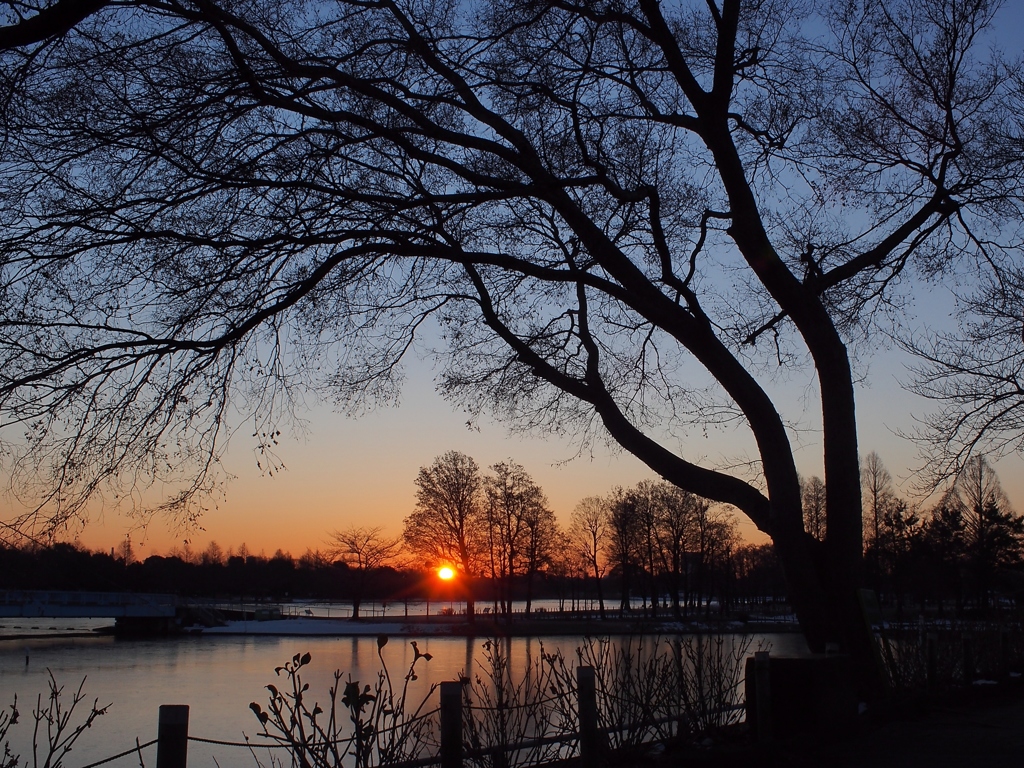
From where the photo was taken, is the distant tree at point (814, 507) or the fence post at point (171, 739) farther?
the distant tree at point (814, 507)

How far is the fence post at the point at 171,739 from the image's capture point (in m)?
3.81

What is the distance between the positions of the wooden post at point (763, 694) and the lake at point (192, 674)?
1.64 metres

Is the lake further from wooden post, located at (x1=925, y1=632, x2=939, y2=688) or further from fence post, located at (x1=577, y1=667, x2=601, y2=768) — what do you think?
wooden post, located at (x1=925, y1=632, x2=939, y2=688)

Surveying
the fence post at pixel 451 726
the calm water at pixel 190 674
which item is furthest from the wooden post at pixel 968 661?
the fence post at pixel 451 726

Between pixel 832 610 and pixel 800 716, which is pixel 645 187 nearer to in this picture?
Answer: pixel 832 610

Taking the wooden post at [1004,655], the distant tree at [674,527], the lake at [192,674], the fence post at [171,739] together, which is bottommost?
the lake at [192,674]

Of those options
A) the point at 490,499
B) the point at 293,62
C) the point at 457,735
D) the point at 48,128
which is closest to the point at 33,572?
the point at 457,735

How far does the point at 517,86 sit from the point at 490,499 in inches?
2164

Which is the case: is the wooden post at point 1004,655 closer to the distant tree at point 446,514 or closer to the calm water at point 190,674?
the calm water at point 190,674

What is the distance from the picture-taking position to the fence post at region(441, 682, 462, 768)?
15.2ft

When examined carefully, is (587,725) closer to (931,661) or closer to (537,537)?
(931,661)

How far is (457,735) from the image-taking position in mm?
4680

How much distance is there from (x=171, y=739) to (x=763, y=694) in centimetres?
500

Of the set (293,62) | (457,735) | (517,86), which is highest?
(517,86)
